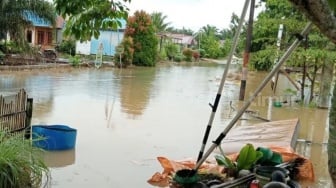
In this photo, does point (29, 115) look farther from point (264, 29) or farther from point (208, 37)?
point (208, 37)

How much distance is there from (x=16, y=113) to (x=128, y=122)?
4013 millimetres

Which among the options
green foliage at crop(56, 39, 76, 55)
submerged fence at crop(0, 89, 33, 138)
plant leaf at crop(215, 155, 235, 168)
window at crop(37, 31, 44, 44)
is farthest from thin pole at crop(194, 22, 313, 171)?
window at crop(37, 31, 44, 44)

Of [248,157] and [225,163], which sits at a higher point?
[248,157]

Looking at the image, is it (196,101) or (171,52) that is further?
(171,52)

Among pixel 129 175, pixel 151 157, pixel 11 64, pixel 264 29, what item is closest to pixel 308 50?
pixel 264 29

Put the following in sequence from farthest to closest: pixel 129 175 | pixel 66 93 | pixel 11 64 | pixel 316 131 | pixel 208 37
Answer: pixel 208 37 < pixel 11 64 < pixel 66 93 < pixel 316 131 < pixel 129 175

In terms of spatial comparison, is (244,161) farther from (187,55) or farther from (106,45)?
(187,55)

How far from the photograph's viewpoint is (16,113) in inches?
270

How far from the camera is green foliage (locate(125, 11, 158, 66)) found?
102 ft

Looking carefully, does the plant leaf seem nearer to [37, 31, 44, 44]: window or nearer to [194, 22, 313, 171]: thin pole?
[194, 22, 313, 171]: thin pole

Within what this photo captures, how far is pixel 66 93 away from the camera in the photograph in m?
14.9

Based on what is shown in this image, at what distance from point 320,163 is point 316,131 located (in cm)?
340

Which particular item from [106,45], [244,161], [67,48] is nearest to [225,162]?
[244,161]

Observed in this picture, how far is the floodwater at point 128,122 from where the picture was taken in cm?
674
